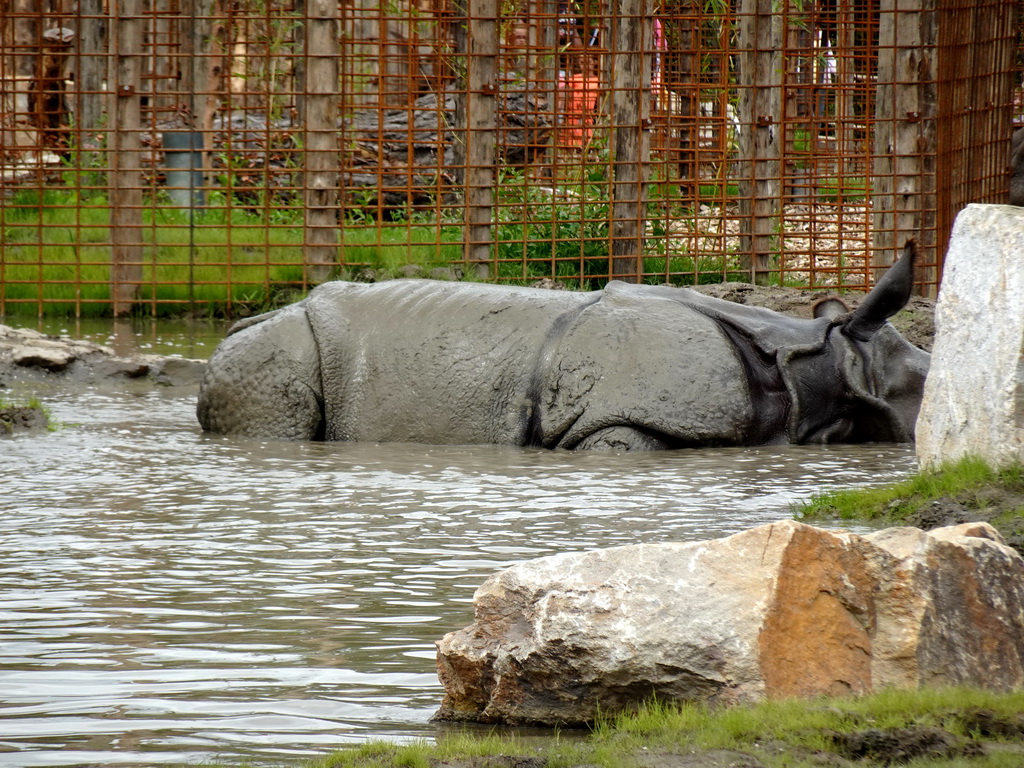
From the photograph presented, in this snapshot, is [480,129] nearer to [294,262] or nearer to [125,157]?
[294,262]

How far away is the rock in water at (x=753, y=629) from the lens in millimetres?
3607

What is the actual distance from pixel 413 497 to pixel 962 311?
262 centimetres

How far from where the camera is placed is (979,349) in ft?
20.5

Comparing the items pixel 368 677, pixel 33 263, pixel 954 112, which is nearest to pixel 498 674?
pixel 368 677

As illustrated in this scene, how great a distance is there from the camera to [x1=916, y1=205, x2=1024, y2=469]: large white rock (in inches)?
237

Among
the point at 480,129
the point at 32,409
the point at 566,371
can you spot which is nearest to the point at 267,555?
the point at 566,371

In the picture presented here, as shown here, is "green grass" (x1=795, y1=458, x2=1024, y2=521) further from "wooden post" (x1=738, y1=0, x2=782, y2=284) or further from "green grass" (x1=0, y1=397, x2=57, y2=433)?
"wooden post" (x1=738, y1=0, x2=782, y2=284)

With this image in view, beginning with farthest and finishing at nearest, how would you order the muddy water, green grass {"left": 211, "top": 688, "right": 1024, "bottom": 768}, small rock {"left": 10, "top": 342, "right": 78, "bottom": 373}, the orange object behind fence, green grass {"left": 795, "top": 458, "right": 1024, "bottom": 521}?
the orange object behind fence → small rock {"left": 10, "top": 342, "right": 78, "bottom": 373} → green grass {"left": 795, "top": 458, "right": 1024, "bottom": 521} → the muddy water → green grass {"left": 211, "top": 688, "right": 1024, "bottom": 768}

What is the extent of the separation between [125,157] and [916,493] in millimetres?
10286

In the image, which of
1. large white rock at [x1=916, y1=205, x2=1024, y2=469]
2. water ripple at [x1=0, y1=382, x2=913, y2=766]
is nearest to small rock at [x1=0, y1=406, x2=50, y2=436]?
water ripple at [x1=0, y1=382, x2=913, y2=766]

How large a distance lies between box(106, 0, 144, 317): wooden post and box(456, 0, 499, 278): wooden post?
10.3 feet

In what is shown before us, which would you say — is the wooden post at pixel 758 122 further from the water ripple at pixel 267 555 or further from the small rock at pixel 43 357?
the small rock at pixel 43 357

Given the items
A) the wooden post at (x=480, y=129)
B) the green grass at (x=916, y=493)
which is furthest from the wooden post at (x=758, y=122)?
the green grass at (x=916, y=493)

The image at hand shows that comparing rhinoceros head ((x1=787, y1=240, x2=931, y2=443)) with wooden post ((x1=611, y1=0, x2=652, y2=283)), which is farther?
wooden post ((x1=611, y1=0, x2=652, y2=283))
